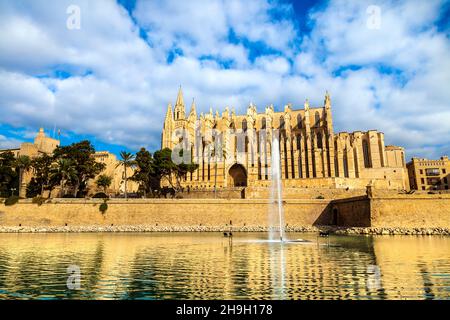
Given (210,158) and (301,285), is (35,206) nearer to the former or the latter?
(210,158)

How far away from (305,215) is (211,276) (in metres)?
32.6

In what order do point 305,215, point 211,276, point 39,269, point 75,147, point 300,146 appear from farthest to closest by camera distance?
point 300,146
point 75,147
point 305,215
point 39,269
point 211,276

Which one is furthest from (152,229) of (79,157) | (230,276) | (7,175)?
(230,276)

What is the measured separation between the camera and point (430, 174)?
66.1 meters

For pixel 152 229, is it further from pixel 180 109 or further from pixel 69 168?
pixel 180 109

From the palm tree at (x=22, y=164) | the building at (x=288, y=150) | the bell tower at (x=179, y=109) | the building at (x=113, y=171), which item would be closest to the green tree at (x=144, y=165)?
the building at (x=288, y=150)

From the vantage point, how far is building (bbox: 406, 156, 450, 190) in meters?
65.2

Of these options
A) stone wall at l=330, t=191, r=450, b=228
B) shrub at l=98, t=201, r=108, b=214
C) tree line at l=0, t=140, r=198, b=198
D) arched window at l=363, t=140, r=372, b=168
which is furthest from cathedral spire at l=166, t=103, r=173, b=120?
stone wall at l=330, t=191, r=450, b=228

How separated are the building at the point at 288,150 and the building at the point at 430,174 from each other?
340 inches

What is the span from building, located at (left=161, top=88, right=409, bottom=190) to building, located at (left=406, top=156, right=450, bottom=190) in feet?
28.3

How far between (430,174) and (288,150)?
3183 centimetres

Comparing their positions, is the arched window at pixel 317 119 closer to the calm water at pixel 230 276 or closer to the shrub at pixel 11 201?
the calm water at pixel 230 276

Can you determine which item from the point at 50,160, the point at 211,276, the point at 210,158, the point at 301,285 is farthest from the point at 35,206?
the point at 301,285

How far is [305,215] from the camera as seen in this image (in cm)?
4109
